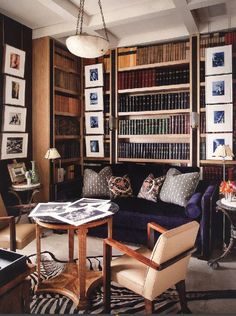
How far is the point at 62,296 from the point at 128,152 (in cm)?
269

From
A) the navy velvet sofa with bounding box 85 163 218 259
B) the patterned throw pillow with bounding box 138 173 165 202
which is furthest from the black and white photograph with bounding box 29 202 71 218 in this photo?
the patterned throw pillow with bounding box 138 173 165 202

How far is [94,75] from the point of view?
477 cm

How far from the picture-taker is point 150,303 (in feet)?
6.14

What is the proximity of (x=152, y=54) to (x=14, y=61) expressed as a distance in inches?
79.6

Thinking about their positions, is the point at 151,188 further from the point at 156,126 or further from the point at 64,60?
the point at 64,60

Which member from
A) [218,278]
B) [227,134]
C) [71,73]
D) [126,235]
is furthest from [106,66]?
[218,278]

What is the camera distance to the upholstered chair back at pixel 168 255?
1.79m

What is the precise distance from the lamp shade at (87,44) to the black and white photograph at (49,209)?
1422 mm

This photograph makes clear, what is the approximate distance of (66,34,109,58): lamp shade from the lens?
2.50 meters

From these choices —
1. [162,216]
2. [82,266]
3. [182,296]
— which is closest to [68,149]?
[162,216]

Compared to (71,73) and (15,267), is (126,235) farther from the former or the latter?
(71,73)

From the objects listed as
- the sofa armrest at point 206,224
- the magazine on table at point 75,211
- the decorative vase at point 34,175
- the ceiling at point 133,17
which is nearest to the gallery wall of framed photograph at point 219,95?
the ceiling at point 133,17

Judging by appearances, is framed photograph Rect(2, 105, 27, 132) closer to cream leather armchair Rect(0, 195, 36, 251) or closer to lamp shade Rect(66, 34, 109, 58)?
cream leather armchair Rect(0, 195, 36, 251)

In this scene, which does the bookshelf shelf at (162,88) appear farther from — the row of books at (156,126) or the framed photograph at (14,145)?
the framed photograph at (14,145)
